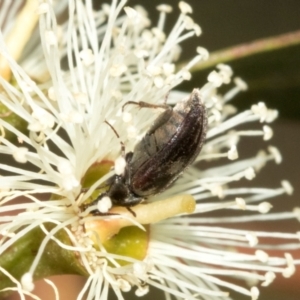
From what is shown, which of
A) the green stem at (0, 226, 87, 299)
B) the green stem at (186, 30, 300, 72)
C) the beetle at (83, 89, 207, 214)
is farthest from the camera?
the green stem at (186, 30, 300, 72)

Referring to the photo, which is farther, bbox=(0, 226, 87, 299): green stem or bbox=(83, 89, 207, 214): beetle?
bbox=(0, 226, 87, 299): green stem

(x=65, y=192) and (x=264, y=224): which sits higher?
(x=264, y=224)

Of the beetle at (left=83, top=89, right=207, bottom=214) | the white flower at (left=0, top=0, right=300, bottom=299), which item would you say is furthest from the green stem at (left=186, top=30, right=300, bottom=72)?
the beetle at (left=83, top=89, right=207, bottom=214)

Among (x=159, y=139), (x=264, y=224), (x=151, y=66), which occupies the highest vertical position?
(x=264, y=224)

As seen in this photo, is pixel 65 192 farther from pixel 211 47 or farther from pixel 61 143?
pixel 211 47

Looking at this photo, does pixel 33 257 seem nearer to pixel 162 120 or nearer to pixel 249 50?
pixel 162 120

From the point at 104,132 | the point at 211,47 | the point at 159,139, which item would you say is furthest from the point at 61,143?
the point at 211,47

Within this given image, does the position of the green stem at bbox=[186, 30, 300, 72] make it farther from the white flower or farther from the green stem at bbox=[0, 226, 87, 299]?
the green stem at bbox=[0, 226, 87, 299]
